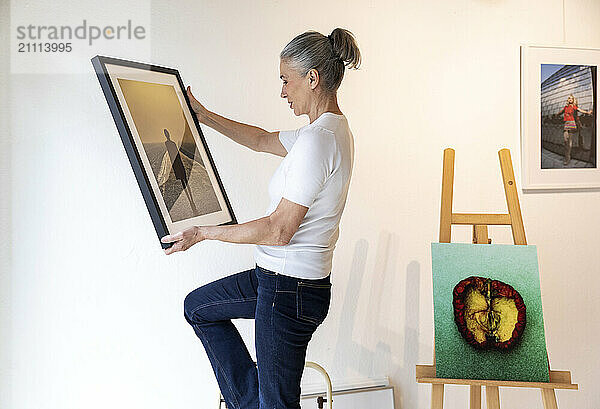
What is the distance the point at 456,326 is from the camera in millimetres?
2531

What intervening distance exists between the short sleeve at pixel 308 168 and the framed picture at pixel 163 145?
1.26 ft

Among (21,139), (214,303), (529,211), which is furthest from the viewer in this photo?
(529,211)

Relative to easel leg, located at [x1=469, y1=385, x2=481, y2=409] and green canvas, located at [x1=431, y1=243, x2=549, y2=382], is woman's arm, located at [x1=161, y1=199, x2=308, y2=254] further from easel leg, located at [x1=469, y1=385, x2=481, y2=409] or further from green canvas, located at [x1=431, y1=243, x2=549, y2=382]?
easel leg, located at [x1=469, y1=385, x2=481, y2=409]

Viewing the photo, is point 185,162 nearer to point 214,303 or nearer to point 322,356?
point 214,303

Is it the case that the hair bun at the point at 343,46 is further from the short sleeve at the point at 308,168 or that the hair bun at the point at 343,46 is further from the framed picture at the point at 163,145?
the framed picture at the point at 163,145

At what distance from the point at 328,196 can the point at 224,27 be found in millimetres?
1269

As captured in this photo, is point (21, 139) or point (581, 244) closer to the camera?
point (21, 139)

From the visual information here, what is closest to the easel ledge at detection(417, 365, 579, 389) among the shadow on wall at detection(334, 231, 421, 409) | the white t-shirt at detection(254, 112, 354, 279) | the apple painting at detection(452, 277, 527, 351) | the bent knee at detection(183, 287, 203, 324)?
the apple painting at detection(452, 277, 527, 351)

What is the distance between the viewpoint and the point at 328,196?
199 cm

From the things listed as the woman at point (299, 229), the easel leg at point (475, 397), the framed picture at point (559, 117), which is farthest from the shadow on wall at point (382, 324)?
the woman at point (299, 229)

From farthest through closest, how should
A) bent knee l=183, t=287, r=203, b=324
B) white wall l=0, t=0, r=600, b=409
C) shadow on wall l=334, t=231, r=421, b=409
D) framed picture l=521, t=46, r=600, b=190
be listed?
framed picture l=521, t=46, r=600, b=190
shadow on wall l=334, t=231, r=421, b=409
white wall l=0, t=0, r=600, b=409
bent knee l=183, t=287, r=203, b=324

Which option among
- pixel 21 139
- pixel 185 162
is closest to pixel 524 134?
pixel 185 162

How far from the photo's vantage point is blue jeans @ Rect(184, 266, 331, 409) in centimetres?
198

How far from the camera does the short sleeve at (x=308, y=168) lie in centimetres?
191
